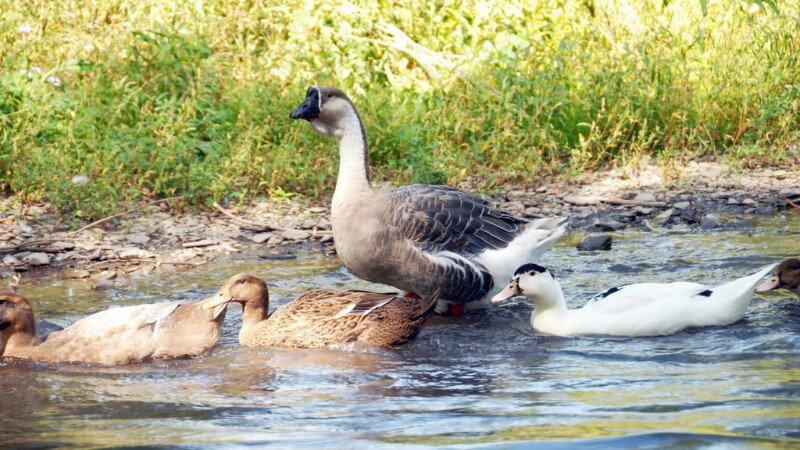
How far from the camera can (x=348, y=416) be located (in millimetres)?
5648

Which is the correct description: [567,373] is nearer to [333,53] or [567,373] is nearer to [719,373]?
[719,373]

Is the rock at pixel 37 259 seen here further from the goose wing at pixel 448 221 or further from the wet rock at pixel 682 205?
the wet rock at pixel 682 205

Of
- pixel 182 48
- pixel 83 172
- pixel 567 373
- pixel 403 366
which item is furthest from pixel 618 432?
pixel 182 48

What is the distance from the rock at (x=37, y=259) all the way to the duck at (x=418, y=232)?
2.75m

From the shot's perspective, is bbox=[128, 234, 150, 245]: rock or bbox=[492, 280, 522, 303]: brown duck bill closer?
bbox=[492, 280, 522, 303]: brown duck bill

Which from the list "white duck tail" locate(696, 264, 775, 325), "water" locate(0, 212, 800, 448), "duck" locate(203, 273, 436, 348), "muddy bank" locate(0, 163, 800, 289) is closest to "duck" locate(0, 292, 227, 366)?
"water" locate(0, 212, 800, 448)

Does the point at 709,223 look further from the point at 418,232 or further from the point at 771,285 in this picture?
the point at 418,232

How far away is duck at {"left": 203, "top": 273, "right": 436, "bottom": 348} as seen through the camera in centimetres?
720

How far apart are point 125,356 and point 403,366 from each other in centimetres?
173

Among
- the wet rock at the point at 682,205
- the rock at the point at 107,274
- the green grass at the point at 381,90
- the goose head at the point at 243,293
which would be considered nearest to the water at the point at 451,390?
the goose head at the point at 243,293

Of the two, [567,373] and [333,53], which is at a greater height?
[333,53]

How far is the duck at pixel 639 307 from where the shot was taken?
729 centimetres

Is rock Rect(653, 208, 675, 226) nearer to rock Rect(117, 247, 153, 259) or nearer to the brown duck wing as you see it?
the brown duck wing

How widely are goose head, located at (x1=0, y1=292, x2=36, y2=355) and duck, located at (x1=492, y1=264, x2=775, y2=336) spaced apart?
3.16 meters
